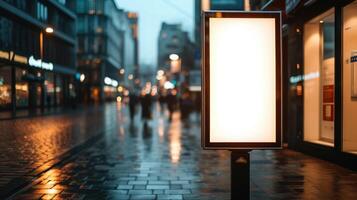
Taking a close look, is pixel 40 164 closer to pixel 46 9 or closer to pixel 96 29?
pixel 46 9

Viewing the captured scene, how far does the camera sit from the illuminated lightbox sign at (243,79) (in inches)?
206

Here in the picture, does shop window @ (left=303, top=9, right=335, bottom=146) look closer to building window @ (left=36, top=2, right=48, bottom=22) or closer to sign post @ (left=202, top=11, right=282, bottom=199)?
sign post @ (left=202, top=11, right=282, bottom=199)

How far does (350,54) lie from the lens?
409 inches

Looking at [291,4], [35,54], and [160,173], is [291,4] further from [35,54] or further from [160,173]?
[35,54]

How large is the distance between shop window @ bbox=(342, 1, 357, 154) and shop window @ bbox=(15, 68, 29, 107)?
110 ft

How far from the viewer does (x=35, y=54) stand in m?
44.6

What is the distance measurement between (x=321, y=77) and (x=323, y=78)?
12 cm

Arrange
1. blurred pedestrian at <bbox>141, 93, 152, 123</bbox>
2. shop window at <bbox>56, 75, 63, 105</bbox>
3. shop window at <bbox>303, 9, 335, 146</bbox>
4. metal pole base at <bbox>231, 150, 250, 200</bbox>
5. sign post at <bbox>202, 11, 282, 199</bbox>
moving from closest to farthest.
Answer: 1. sign post at <bbox>202, 11, 282, 199</bbox>
2. metal pole base at <bbox>231, 150, 250, 200</bbox>
3. shop window at <bbox>303, 9, 335, 146</bbox>
4. blurred pedestrian at <bbox>141, 93, 152, 123</bbox>
5. shop window at <bbox>56, 75, 63, 105</bbox>

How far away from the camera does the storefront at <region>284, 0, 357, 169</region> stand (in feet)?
34.1

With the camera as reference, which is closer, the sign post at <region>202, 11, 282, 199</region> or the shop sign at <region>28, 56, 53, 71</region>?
the sign post at <region>202, 11, 282, 199</region>

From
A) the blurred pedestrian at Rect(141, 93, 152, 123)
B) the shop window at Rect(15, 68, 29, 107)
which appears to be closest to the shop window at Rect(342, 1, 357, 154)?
the blurred pedestrian at Rect(141, 93, 152, 123)

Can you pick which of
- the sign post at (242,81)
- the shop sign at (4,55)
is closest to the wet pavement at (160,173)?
the sign post at (242,81)

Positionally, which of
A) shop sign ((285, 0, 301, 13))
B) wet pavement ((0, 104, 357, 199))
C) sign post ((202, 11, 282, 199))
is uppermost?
shop sign ((285, 0, 301, 13))

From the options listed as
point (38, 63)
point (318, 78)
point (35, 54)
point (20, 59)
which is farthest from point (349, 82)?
point (38, 63)
